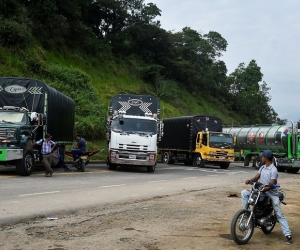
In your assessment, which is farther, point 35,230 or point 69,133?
point 69,133

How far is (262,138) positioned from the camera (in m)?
31.0

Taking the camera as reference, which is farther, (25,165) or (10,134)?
(25,165)

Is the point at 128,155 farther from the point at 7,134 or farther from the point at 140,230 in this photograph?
the point at 140,230

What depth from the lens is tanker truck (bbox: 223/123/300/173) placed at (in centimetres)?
2784

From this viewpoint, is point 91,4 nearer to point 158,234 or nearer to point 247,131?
point 247,131

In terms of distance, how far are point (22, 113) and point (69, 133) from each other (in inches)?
264

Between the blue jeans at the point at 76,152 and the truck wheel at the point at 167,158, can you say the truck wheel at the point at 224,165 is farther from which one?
the blue jeans at the point at 76,152

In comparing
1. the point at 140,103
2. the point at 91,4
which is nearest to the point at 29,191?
the point at 140,103

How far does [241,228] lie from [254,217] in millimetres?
441

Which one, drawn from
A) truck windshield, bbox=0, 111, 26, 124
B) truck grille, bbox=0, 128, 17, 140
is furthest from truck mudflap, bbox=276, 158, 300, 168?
truck grille, bbox=0, 128, 17, 140

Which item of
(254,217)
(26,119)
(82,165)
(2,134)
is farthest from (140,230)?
(82,165)

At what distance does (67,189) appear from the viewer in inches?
538

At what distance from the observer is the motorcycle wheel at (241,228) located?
23.7 ft

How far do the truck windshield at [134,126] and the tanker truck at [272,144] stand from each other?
6.67m
